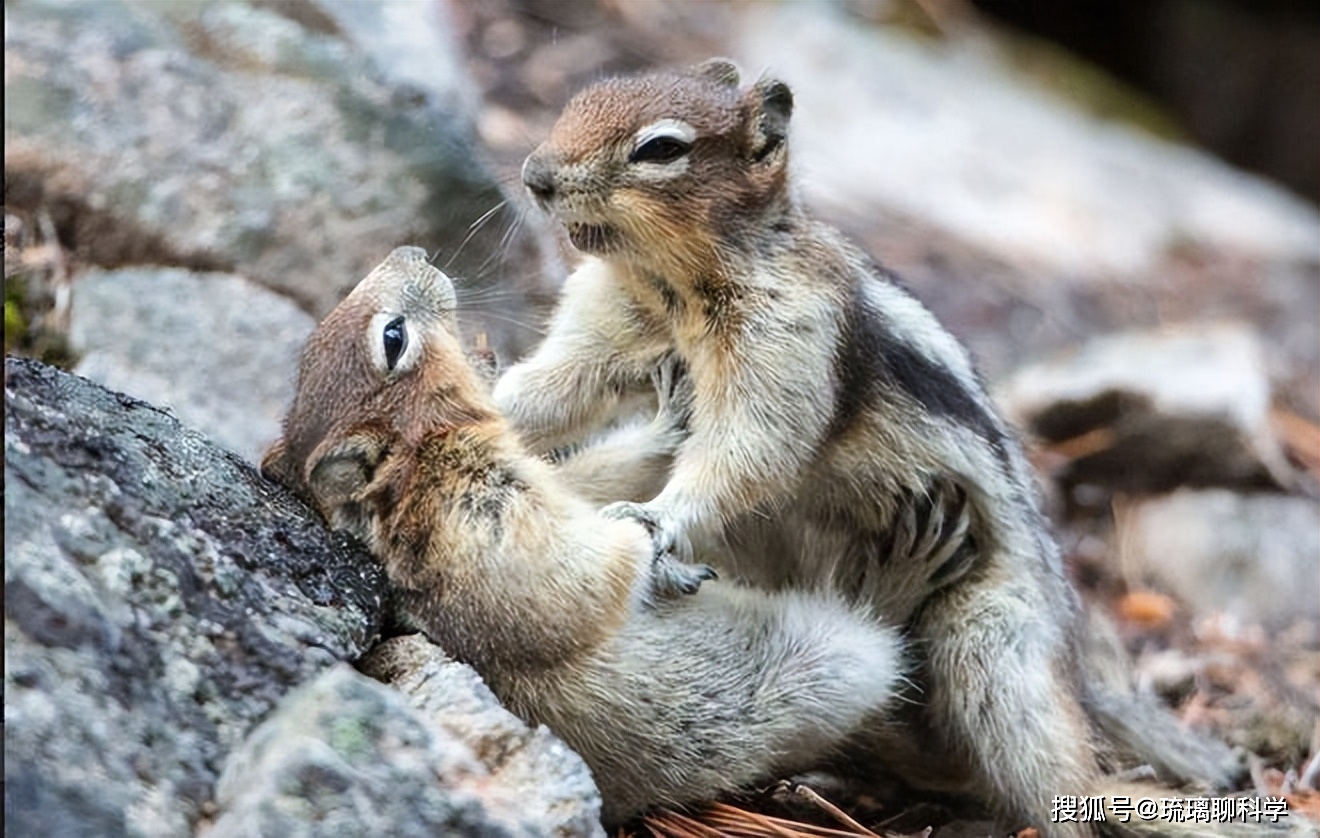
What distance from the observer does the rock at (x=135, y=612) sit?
2916 millimetres

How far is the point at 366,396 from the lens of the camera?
3904 mm

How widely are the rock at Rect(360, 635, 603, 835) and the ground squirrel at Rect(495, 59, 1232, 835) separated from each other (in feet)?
2.58

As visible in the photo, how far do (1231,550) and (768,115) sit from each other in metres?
3.76

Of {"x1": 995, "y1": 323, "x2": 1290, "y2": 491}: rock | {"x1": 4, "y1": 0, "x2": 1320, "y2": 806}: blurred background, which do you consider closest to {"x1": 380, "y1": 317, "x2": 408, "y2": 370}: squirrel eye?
{"x1": 4, "y1": 0, "x2": 1320, "y2": 806}: blurred background

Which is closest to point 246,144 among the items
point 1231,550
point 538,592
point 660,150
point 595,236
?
point 595,236

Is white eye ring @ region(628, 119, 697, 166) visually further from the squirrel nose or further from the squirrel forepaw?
the squirrel forepaw

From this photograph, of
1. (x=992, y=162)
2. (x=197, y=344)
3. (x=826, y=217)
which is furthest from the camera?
(x=992, y=162)

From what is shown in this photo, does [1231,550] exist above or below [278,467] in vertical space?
below

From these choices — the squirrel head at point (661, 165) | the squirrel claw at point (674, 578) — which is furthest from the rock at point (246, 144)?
the squirrel claw at point (674, 578)

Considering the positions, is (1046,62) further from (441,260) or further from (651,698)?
(651,698)

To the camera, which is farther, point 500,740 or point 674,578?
point 674,578

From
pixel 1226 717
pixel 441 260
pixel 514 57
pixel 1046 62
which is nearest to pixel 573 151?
pixel 441 260

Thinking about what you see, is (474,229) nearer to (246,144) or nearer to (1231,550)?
(246,144)

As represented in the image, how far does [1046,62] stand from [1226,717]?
770cm
